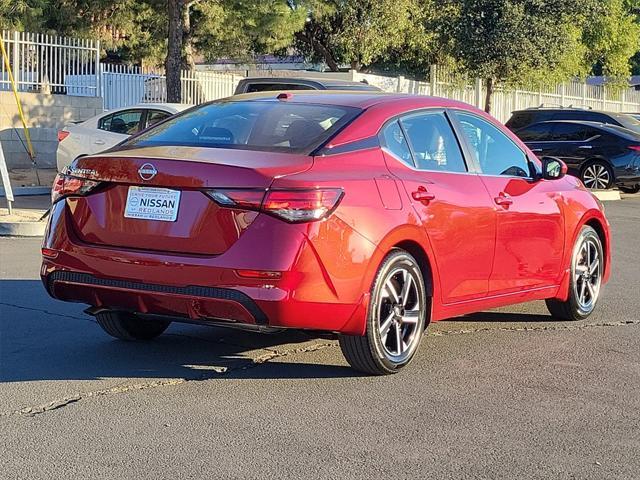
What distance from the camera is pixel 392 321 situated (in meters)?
5.60

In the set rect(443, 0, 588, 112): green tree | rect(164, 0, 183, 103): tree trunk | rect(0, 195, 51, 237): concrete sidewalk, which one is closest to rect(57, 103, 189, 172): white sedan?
rect(0, 195, 51, 237): concrete sidewalk

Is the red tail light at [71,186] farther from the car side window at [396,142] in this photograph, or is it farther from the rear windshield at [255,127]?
the car side window at [396,142]

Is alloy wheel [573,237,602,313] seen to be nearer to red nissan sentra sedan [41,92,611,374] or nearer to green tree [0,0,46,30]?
red nissan sentra sedan [41,92,611,374]

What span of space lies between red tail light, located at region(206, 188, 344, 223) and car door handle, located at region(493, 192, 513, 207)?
1.78 m

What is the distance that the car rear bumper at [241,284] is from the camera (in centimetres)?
496

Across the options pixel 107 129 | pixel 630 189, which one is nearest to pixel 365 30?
pixel 630 189

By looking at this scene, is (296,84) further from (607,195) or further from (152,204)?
(152,204)

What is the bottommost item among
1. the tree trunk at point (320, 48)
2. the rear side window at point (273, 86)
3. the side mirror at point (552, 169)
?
the side mirror at point (552, 169)

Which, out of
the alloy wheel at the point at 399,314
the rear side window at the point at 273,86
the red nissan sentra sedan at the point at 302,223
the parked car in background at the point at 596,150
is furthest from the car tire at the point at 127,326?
the parked car in background at the point at 596,150

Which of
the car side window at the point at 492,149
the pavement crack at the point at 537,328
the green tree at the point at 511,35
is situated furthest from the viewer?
the green tree at the point at 511,35

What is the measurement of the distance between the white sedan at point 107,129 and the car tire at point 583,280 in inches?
365

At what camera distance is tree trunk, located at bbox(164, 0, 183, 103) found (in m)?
21.1

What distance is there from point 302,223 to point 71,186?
1495mm

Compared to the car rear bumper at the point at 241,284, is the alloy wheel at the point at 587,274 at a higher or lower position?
lower
